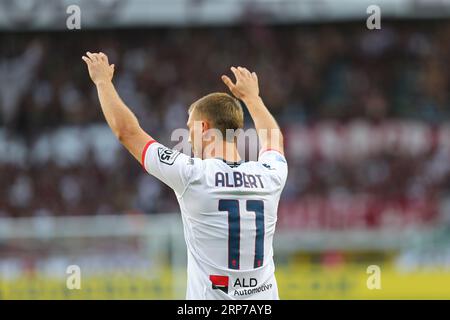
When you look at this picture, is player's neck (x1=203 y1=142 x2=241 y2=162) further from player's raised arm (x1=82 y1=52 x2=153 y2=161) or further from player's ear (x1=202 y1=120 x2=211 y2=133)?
player's raised arm (x1=82 y1=52 x2=153 y2=161)

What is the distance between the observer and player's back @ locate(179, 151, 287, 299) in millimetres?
4637

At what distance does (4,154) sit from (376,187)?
7969mm

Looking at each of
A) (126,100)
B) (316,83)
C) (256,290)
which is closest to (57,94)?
(126,100)

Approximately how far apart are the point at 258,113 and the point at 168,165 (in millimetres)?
839

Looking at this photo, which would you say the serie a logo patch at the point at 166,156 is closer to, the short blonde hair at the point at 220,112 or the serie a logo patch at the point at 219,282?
the short blonde hair at the point at 220,112

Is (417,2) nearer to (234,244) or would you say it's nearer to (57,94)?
(57,94)

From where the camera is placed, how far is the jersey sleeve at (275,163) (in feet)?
16.0

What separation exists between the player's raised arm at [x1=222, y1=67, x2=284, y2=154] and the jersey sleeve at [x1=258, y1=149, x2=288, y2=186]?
2.5 inches

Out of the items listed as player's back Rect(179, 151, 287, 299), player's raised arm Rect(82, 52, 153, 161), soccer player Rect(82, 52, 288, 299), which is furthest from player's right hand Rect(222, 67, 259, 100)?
player's raised arm Rect(82, 52, 153, 161)

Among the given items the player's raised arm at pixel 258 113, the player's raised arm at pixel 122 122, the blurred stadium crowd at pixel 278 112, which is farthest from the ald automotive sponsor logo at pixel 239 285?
the blurred stadium crowd at pixel 278 112

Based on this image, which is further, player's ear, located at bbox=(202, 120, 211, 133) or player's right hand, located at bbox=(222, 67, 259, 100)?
player's right hand, located at bbox=(222, 67, 259, 100)

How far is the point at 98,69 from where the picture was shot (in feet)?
15.7

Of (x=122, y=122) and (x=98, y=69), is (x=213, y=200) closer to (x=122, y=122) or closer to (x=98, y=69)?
(x=122, y=122)
